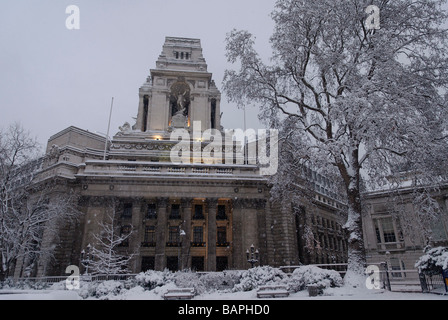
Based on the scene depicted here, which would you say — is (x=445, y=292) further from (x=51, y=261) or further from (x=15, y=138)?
(x=51, y=261)

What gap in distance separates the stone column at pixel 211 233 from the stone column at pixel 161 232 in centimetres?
503

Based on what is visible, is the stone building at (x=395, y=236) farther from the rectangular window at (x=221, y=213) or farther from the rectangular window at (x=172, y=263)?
the rectangular window at (x=172, y=263)

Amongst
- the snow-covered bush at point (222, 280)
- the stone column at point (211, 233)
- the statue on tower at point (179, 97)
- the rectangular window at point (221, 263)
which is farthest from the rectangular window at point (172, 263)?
the statue on tower at point (179, 97)

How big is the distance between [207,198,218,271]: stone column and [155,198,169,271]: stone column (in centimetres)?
503

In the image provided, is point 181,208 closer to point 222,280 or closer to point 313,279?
point 222,280

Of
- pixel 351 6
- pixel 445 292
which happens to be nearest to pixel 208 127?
pixel 351 6

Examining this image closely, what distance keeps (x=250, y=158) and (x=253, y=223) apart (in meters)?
10.4

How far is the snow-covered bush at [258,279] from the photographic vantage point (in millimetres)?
17781

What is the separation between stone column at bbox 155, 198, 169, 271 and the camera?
33.1 meters

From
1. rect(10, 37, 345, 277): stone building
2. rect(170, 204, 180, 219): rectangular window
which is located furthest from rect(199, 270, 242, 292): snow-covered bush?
rect(170, 204, 180, 219): rectangular window

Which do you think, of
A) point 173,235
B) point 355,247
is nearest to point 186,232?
point 173,235

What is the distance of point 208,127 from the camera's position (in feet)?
179

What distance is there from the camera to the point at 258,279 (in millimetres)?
18344
